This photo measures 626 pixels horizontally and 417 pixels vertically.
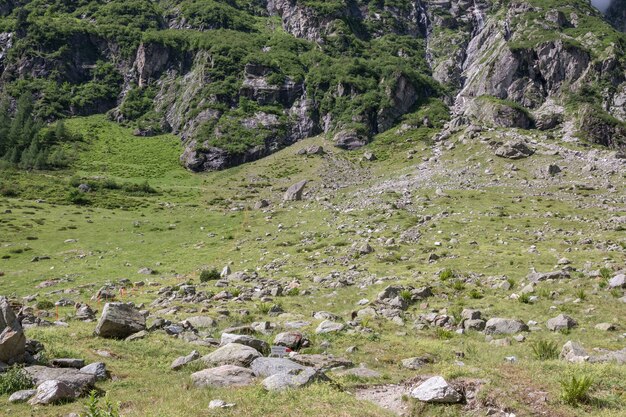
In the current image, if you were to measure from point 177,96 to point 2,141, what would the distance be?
2264 inches

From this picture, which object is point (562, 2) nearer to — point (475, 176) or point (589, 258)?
point (475, 176)

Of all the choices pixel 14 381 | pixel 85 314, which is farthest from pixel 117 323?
pixel 85 314

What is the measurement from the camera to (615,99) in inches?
5138

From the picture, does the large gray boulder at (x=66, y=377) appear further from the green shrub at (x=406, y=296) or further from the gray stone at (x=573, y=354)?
the green shrub at (x=406, y=296)

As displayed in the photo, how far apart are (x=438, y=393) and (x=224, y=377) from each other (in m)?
5.67

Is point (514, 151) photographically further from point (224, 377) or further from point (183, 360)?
point (224, 377)

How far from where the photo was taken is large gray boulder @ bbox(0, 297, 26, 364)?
12516 mm

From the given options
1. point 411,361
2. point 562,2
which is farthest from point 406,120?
point 411,361

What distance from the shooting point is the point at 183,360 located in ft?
46.4

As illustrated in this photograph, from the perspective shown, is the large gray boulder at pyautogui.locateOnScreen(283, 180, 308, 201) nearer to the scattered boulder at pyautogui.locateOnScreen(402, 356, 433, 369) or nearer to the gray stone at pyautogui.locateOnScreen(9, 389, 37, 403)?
the scattered boulder at pyautogui.locateOnScreen(402, 356, 433, 369)

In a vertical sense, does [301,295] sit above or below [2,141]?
below

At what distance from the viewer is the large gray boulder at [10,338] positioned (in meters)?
12.5

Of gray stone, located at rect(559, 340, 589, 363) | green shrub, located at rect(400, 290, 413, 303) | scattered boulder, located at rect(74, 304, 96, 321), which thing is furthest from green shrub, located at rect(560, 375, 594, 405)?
scattered boulder, located at rect(74, 304, 96, 321)

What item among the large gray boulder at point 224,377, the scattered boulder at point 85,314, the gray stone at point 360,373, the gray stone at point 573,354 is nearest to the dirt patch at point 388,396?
the gray stone at point 360,373
